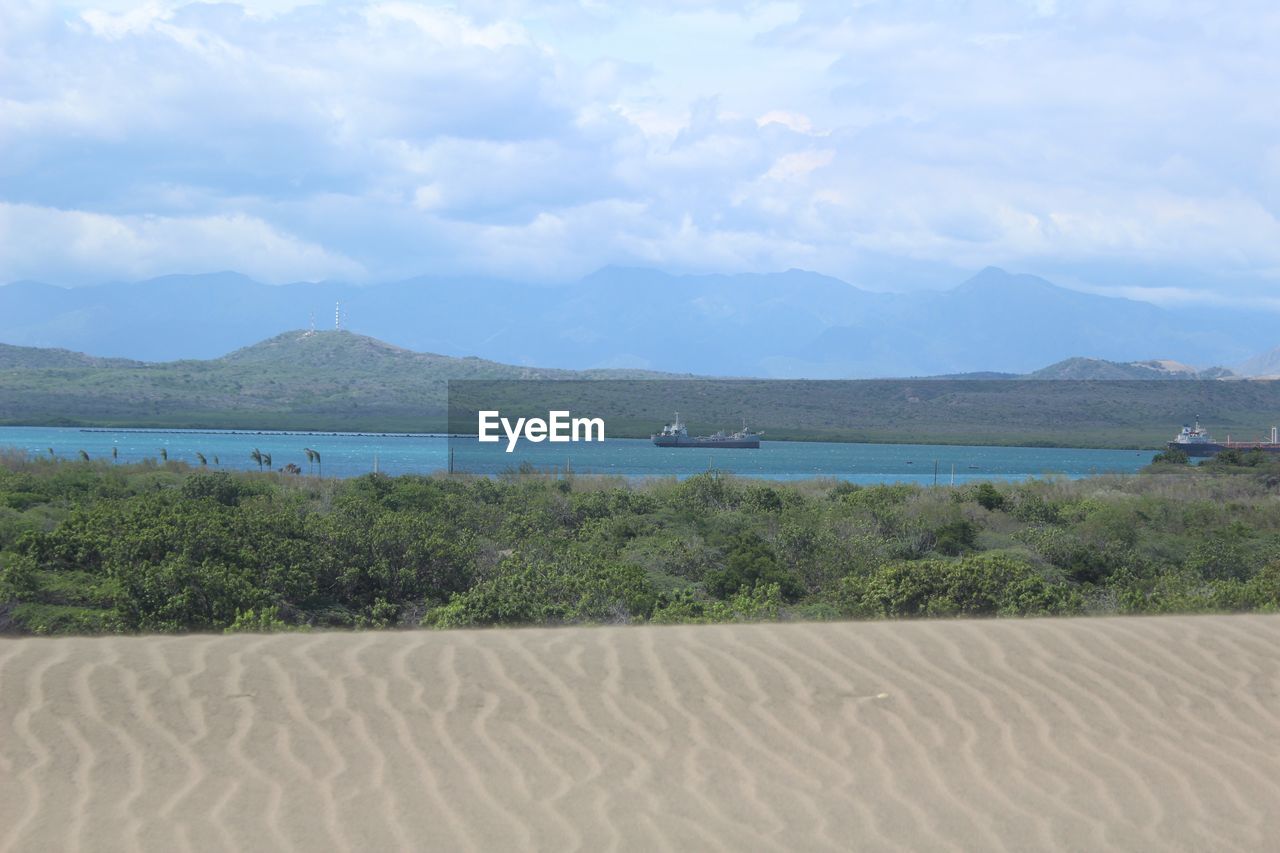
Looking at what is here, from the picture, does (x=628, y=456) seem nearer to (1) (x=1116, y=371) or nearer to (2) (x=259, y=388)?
(2) (x=259, y=388)

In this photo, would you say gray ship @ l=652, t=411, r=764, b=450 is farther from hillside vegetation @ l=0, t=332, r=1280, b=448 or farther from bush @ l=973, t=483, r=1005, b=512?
bush @ l=973, t=483, r=1005, b=512

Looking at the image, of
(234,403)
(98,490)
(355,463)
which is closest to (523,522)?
(98,490)

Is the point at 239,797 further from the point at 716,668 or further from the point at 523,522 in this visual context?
the point at 523,522

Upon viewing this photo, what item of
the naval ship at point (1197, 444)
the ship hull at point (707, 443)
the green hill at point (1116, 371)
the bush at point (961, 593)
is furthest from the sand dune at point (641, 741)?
the green hill at point (1116, 371)

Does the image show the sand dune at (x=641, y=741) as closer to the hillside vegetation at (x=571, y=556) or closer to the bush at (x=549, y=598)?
the bush at (x=549, y=598)

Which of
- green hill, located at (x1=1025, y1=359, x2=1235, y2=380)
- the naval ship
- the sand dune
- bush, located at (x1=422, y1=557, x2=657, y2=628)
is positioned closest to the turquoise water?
the naval ship

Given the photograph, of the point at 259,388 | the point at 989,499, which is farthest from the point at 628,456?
the point at 259,388
